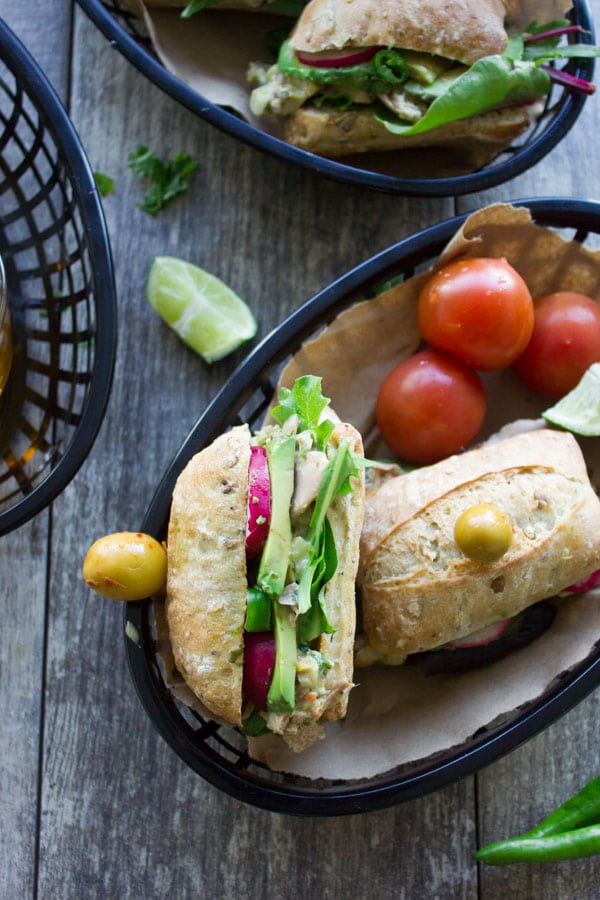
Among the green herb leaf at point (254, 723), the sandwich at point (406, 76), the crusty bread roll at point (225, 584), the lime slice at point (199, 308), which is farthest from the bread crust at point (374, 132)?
the green herb leaf at point (254, 723)

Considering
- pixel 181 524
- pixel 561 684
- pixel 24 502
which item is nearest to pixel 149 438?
pixel 24 502

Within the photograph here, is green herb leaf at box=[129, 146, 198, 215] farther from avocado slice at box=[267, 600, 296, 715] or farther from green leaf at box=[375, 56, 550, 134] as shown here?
avocado slice at box=[267, 600, 296, 715]

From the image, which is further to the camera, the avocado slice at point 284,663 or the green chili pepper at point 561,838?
the green chili pepper at point 561,838

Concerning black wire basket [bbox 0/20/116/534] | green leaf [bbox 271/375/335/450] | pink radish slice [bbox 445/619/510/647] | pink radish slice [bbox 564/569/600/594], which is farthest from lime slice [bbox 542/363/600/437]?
black wire basket [bbox 0/20/116/534]

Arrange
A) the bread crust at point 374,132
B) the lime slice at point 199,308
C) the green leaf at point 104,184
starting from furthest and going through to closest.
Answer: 1. the green leaf at point 104,184
2. the lime slice at point 199,308
3. the bread crust at point 374,132

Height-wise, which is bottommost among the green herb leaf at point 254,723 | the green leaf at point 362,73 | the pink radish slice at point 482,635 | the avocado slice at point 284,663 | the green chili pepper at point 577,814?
the green chili pepper at point 577,814

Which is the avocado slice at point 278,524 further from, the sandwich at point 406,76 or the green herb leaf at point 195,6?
the green herb leaf at point 195,6

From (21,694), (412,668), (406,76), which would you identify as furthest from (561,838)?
(406,76)
